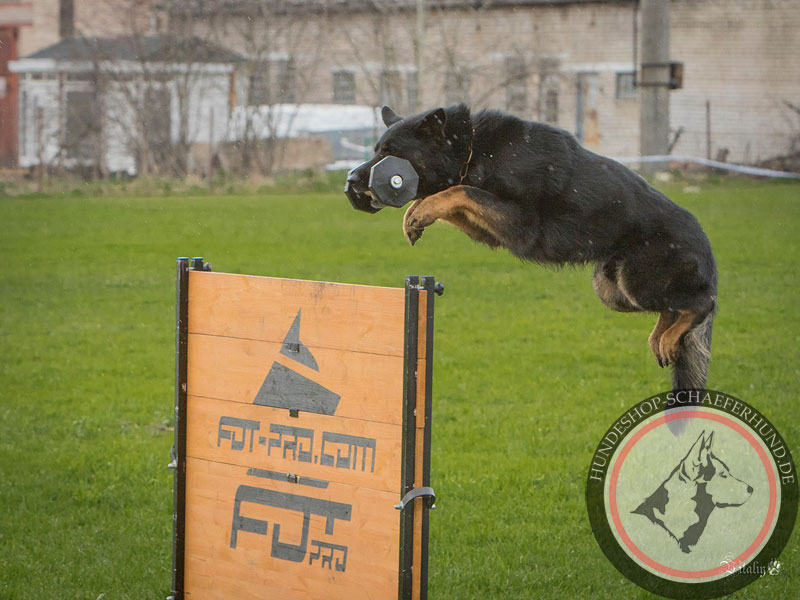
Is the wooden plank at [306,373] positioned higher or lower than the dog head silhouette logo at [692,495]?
higher

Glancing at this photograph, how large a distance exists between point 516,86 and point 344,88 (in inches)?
228

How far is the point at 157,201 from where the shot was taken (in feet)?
57.0

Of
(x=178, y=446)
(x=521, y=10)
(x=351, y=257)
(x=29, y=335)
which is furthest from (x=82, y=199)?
(x=178, y=446)

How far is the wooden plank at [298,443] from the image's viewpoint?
335 centimetres

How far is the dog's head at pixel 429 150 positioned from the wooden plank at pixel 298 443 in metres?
1.63

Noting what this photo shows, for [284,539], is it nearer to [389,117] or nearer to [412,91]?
[389,117]

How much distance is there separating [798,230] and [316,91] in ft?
44.1

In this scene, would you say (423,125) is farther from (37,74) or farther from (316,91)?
(37,74)

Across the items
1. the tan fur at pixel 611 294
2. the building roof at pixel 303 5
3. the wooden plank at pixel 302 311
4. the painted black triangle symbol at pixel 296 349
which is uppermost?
the building roof at pixel 303 5

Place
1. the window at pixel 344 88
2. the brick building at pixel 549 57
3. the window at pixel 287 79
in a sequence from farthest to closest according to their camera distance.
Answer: the window at pixel 344 88
the window at pixel 287 79
the brick building at pixel 549 57

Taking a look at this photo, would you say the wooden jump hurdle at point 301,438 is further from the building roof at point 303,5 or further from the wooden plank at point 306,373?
the building roof at point 303,5

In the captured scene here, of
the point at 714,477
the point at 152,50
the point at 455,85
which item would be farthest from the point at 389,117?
the point at 152,50

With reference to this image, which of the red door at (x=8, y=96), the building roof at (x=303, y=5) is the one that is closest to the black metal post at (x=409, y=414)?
the building roof at (x=303, y=5)

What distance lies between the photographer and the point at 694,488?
294 centimetres
